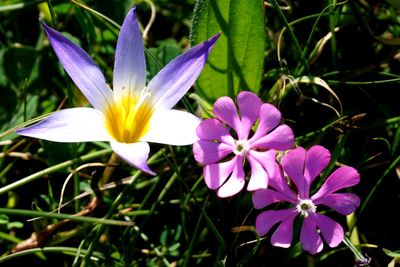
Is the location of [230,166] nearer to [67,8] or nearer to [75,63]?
[75,63]

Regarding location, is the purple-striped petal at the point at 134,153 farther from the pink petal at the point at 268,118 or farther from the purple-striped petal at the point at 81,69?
the pink petal at the point at 268,118

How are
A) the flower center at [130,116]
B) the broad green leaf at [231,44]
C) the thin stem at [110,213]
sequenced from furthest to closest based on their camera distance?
the broad green leaf at [231,44] < the flower center at [130,116] < the thin stem at [110,213]

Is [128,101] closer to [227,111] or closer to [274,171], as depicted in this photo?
[227,111]

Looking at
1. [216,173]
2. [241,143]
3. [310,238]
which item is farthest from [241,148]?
[310,238]

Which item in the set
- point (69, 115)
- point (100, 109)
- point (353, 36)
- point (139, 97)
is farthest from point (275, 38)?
point (69, 115)

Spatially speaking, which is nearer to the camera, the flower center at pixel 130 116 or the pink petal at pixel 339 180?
the pink petal at pixel 339 180

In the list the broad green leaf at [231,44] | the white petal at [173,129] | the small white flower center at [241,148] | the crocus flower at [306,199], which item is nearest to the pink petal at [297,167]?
the crocus flower at [306,199]

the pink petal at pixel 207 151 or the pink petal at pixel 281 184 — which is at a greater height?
the pink petal at pixel 207 151
